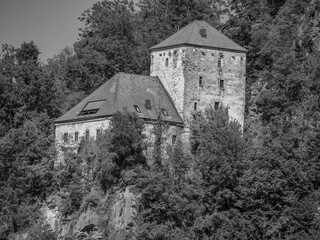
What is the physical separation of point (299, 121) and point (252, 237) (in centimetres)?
1167

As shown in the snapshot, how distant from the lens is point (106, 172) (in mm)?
76625

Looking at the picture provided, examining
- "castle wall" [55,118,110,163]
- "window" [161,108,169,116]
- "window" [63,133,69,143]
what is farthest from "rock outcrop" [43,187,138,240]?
"window" [161,108,169,116]

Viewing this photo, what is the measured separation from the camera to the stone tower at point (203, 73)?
82688 millimetres

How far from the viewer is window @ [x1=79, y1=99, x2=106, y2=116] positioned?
81.8 m

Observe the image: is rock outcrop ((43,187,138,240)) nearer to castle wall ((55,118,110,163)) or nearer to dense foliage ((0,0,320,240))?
dense foliage ((0,0,320,240))

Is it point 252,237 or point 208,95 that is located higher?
point 208,95

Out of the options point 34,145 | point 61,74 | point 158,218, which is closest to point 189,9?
point 61,74

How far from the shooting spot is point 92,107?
3236 inches

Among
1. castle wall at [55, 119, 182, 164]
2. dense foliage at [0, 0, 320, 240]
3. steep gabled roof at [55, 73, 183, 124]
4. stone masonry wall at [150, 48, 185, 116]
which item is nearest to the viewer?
dense foliage at [0, 0, 320, 240]

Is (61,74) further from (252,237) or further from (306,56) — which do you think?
(252,237)

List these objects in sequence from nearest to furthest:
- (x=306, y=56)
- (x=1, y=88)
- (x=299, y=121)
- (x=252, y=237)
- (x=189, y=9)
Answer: (x=252, y=237)
(x=299, y=121)
(x=306, y=56)
(x=1, y=88)
(x=189, y=9)

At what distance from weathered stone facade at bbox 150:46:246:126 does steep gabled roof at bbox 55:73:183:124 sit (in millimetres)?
935

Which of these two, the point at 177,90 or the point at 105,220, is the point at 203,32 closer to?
the point at 177,90

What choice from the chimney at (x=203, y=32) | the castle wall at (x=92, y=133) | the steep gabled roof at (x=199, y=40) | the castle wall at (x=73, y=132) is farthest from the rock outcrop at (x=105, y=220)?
the chimney at (x=203, y=32)
